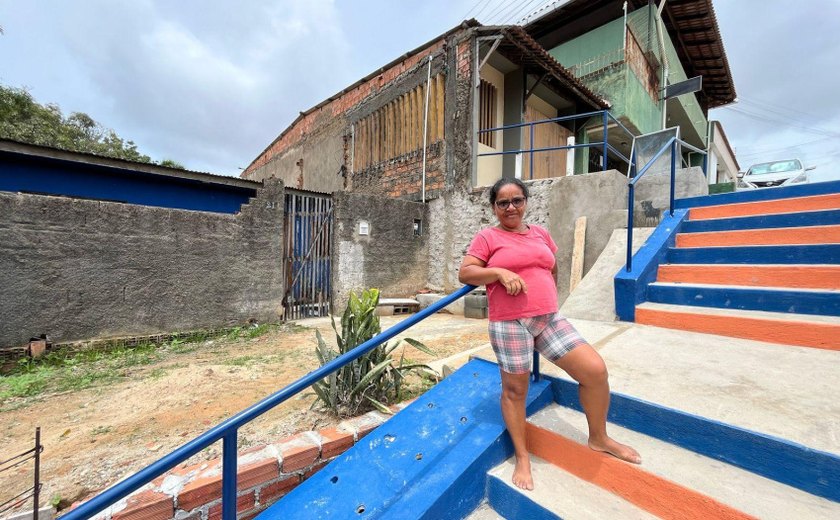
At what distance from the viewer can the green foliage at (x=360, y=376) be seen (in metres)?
2.42

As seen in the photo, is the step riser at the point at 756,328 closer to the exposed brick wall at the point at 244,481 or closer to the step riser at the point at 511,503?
the step riser at the point at 511,503

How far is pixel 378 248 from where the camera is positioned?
746 centimetres

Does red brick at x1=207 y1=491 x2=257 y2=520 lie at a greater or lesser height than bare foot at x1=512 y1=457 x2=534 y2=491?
lesser

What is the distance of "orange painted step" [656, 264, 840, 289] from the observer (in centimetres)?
251

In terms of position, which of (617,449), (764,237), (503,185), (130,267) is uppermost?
(503,185)

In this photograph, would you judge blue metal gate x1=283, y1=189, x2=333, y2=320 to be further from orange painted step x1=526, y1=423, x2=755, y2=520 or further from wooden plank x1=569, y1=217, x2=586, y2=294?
orange painted step x1=526, y1=423, x2=755, y2=520

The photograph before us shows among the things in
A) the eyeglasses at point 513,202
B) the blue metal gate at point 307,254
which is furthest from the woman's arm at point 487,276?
the blue metal gate at point 307,254

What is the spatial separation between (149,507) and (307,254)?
5.45 metres

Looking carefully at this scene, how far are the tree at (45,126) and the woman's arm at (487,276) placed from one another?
11.7 m

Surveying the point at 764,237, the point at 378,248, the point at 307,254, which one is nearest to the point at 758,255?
the point at 764,237

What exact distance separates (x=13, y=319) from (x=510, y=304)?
19.1ft

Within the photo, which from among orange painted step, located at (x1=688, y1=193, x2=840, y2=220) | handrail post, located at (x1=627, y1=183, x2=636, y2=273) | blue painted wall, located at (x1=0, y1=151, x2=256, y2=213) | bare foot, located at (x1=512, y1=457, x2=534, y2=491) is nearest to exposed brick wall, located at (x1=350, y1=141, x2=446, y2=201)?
blue painted wall, located at (x1=0, y1=151, x2=256, y2=213)

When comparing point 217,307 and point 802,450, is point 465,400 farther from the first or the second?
point 217,307

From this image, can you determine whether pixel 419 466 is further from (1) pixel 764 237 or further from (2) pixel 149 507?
(1) pixel 764 237
